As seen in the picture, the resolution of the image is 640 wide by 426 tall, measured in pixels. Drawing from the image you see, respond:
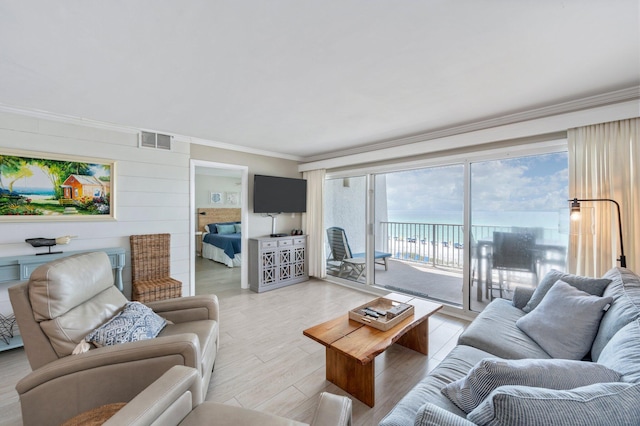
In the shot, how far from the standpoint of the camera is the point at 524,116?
2844 mm

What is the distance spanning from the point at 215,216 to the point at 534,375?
771 cm

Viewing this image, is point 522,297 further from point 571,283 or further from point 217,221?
point 217,221

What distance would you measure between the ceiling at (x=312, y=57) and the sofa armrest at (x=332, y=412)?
6.22ft

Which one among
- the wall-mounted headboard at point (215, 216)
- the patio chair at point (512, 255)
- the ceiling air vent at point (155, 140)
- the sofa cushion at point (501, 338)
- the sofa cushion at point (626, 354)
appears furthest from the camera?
the wall-mounted headboard at point (215, 216)

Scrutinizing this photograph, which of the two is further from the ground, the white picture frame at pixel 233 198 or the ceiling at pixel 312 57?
the ceiling at pixel 312 57

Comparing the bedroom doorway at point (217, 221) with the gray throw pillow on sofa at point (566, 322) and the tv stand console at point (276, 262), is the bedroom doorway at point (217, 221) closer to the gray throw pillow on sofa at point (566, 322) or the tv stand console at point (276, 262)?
the tv stand console at point (276, 262)

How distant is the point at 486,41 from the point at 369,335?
213 centimetres

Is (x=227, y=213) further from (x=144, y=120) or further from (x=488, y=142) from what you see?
(x=488, y=142)

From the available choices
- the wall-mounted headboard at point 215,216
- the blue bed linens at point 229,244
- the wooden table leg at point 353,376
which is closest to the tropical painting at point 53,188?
the blue bed linens at point 229,244

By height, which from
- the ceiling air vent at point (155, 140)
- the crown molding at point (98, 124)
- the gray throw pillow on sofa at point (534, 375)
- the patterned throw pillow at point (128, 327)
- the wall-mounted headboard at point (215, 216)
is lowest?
the patterned throw pillow at point (128, 327)

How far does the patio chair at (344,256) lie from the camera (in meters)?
4.71

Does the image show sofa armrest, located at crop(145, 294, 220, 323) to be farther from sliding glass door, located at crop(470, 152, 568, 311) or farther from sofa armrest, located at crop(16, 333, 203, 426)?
sliding glass door, located at crop(470, 152, 568, 311)

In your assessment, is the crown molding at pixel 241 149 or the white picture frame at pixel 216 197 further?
the white picture frame at pixel 216 197

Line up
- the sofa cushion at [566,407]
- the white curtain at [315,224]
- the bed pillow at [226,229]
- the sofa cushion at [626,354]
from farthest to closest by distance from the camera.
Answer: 1. the bed pillow at [226,229]
2. the white curtain at [315,224]
3. the sofa cushion at [626,354]
4. the sofa cushion at [566,407]
